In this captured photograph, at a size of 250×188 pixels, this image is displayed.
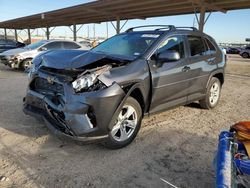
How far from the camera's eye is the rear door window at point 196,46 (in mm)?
5801

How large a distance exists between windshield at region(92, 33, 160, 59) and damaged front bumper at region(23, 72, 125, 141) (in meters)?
1.16

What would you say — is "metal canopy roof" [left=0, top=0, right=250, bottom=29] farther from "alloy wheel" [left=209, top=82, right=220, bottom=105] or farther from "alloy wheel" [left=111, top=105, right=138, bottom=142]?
"alloy wheel" [left=111, top=105, right=138, bottom=142]

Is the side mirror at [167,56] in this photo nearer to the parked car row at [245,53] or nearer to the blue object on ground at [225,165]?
the blue object on ground at [225,165]

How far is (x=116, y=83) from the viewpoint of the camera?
4020mm

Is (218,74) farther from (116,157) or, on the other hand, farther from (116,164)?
(116,164)

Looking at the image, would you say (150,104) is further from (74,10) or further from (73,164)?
(74,10)

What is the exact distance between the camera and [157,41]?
496cm

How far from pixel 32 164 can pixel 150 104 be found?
2.08 m

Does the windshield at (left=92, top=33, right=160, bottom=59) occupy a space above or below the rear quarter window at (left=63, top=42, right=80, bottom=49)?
above

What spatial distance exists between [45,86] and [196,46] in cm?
328

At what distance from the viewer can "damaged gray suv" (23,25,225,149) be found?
3.86 m

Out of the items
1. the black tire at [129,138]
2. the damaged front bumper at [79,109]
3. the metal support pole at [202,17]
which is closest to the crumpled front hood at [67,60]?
the damaged front bumper at [79,109]

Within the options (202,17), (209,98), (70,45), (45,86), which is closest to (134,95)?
(45,86)

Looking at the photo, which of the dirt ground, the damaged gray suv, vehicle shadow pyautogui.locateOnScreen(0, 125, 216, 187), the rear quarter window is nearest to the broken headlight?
the damaged gray suv
